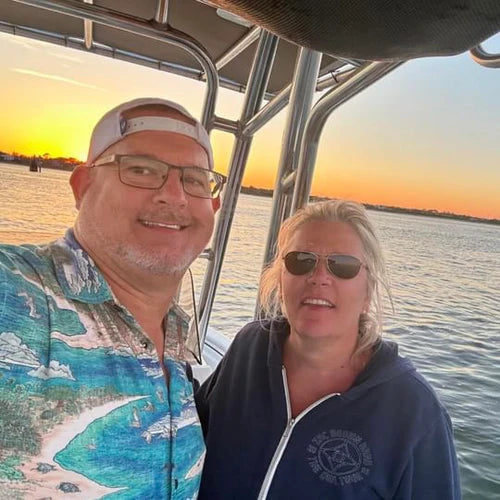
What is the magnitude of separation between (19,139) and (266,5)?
5.06 m

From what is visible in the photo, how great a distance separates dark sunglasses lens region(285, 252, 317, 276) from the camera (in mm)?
1448

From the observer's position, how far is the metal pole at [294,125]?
5.65 feet

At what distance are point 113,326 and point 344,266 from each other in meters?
0.66

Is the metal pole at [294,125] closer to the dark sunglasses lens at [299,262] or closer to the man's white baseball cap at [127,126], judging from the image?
the dark sunglasses lens at [299,262]

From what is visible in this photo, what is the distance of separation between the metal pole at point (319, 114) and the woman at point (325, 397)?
0.18 m

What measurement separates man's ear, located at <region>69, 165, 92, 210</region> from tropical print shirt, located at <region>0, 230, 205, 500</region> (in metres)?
0.16

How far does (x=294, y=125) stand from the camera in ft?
5.94

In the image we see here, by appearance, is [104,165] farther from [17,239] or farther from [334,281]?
[334,281]

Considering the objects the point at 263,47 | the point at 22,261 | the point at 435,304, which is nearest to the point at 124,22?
the point at 263,47

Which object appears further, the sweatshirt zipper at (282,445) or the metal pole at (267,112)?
the metal pole at (267,112)

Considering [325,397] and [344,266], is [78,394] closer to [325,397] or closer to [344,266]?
[325,397]

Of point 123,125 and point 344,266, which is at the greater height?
point 123,125

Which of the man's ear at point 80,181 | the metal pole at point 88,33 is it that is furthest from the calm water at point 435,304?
the metal pole at point 88,33

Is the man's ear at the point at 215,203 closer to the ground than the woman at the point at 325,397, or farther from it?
farther from it
